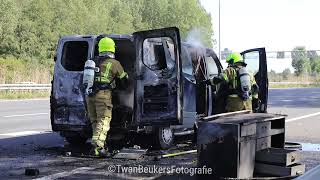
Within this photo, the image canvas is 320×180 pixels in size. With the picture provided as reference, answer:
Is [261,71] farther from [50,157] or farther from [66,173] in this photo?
[66,173]

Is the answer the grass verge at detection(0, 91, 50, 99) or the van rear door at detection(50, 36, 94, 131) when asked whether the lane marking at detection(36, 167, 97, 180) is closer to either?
the van rear door at detection(50, 36, 94, 131)

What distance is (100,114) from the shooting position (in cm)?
796

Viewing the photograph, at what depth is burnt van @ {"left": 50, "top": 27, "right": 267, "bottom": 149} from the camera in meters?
8.04

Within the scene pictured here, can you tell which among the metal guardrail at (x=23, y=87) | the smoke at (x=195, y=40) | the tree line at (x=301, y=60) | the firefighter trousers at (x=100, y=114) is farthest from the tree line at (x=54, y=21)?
the firefighter trousers at (x=100, y=114)

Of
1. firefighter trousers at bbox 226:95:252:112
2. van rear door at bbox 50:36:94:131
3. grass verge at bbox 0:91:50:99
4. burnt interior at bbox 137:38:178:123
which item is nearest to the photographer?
burnt interior at bbox 137:38:178:123

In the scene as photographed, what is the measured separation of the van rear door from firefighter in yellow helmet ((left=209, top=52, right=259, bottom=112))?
2.29 meters

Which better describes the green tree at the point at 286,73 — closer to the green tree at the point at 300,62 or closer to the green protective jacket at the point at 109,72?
the green tree at the point at 300,62

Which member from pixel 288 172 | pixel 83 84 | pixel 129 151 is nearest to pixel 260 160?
pixel 288 172

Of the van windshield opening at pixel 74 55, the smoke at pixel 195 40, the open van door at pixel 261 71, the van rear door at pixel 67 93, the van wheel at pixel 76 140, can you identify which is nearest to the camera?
the van rear door at pixel 67 93

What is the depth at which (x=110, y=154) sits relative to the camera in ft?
27.0

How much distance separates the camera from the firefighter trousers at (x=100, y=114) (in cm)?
794

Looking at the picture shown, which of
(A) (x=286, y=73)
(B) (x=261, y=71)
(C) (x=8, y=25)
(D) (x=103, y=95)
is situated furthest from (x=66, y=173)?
(A) (x=286, y=73)

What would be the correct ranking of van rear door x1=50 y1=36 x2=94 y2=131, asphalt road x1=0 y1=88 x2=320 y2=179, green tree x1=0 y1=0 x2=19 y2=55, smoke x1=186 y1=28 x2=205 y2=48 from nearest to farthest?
asphalt road x1=0 y1=88 x2=320 y2=179 < van rear door x1=50 y1=36 x2=94 y2=131 < smoke x1=186 y1=28 x2=205 y2=48 < green tree x1=0 y1=0 x2=19 y2=55

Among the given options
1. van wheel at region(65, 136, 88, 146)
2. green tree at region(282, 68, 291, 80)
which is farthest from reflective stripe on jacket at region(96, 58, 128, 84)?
green tree at region(282, 68, 291, 80)
